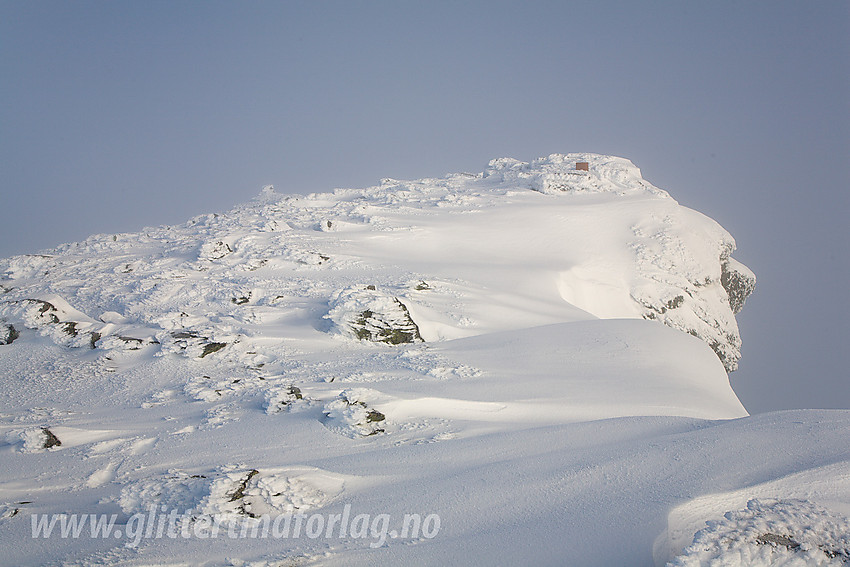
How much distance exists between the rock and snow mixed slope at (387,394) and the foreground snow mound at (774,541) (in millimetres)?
75

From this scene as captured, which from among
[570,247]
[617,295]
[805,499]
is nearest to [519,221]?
[570,247]

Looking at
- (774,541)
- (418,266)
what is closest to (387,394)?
(774,541)

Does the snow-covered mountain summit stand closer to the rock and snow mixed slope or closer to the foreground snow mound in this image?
the rock and snow mixed slope

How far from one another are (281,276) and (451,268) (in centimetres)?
410

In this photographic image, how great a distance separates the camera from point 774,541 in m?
2.24

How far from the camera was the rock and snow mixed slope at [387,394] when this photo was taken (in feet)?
10.1

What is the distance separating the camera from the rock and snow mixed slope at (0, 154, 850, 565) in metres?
3.07

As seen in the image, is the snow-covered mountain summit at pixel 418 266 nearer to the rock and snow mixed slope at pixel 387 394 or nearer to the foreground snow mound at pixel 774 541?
the rock and snow mixed slope at pixel 387 394

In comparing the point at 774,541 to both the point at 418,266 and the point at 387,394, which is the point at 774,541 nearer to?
the point at 387,394

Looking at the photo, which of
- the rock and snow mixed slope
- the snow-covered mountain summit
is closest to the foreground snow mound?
the rock and snow mixed slope

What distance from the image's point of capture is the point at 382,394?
5746 mm

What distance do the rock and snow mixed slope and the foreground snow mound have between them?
0.08 m

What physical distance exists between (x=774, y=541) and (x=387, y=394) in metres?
4.13

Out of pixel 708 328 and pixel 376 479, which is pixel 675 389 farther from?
pixel 708 328
